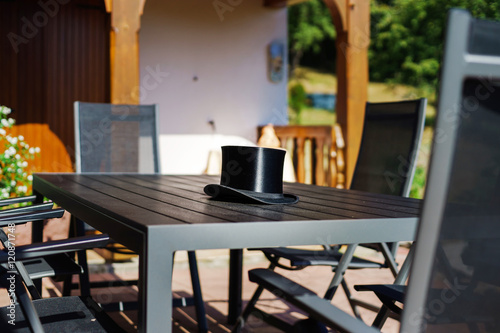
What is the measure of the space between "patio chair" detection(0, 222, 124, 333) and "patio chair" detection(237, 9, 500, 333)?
0.67 meters

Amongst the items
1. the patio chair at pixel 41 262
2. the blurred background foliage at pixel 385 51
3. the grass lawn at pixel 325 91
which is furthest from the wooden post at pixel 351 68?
the grass lawn at pixel 325 91

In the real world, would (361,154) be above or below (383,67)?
below

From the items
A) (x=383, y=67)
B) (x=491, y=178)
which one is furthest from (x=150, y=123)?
(x=383, y=67)

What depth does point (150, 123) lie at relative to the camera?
153 inches

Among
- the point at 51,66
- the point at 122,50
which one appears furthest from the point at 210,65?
the point at 122,50

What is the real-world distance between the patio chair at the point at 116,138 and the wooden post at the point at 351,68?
92.0 inches

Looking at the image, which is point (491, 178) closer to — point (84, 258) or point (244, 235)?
point (244, 235)

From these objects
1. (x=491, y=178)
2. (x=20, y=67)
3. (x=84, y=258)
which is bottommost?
(x=84, y=258)

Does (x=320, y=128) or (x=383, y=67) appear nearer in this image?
(x=320, y=128)

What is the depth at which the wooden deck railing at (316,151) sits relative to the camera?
230 inches

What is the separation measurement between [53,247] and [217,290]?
288cm

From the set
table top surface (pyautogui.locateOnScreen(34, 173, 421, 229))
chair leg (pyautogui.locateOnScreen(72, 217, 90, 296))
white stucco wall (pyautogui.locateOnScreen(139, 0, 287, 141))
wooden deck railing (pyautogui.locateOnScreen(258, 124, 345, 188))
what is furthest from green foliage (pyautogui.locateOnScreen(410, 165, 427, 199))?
chair leg (pyautogui.locateOnScreen(72, 217, 90, 296))

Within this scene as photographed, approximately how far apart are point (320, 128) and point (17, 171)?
305 cm

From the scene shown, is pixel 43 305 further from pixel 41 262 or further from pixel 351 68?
pixel 351 68
